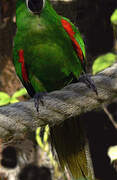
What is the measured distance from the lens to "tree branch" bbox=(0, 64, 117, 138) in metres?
0.93

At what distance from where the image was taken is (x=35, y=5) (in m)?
1.30

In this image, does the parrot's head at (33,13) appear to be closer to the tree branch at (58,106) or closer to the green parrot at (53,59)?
the green parrot at (53,59)

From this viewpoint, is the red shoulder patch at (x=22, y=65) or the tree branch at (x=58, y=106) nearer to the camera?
the tree branch at (x=58, y=106)

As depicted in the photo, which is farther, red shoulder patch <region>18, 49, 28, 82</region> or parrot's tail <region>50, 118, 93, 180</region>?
red shoulder patch <region>18, 49, 28, 82</region>

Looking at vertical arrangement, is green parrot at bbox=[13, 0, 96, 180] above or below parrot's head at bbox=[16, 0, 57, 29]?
below

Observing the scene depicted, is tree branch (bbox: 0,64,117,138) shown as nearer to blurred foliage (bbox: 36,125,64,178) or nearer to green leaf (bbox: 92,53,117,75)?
green leaf (bbox: 92,53,117,75)

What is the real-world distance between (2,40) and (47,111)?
53.9 inches

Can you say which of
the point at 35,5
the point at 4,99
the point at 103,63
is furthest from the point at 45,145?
the point at 35,5

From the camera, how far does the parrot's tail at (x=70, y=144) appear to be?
1231mm

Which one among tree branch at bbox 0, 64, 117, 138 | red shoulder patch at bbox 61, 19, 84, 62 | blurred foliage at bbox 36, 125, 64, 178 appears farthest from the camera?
blurred foliage at bbox 36, 125, 64, 178

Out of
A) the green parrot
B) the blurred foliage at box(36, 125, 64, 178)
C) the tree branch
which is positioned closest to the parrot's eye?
the green parrot

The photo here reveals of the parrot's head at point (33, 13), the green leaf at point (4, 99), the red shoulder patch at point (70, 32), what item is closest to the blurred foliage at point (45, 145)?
the green leaf at point (4, 99)

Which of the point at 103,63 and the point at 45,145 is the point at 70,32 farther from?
the point at 45,145

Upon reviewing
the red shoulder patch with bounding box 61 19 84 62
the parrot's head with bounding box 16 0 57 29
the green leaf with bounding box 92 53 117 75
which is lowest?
the green leaf with bounding box 92 53 117 75
